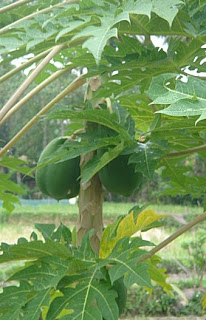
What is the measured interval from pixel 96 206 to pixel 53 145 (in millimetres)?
156

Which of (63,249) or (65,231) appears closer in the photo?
(63,249)

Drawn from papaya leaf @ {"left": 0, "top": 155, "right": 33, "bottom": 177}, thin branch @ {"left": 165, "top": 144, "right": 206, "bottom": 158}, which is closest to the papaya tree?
thin branch @ {"left": 165, "top": 144, "right": 206, "bottom": 158}

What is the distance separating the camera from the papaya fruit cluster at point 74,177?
3.45ft

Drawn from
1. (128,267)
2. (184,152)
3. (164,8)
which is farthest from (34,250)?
(164,8)

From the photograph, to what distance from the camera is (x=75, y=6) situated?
0.87 m

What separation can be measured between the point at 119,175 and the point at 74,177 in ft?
0.37

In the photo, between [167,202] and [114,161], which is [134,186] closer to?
[114,161]

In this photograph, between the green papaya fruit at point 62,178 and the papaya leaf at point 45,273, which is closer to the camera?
the papaya leaf at point 45,273

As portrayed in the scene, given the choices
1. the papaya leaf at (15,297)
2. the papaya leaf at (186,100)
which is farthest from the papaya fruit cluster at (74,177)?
the papaya leaf at (186,100)

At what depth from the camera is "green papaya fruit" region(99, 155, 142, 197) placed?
105cm

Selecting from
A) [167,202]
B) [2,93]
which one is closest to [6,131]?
[2,93]

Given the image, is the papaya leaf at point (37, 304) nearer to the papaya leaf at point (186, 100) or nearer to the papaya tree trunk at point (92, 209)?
the papaya tree trunk at point (92, 209)

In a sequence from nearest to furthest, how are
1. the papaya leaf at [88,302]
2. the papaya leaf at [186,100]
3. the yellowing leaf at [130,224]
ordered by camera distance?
1. the papaya leaf at [186,100]
2. the papaya leaf at [88,302]
3. the yellowing leaf at [130,224]

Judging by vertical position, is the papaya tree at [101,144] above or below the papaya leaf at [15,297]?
above
